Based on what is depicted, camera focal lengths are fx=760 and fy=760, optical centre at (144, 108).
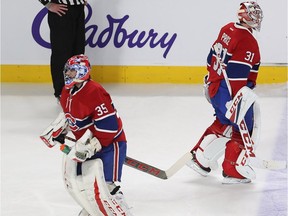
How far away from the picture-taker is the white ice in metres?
3.52

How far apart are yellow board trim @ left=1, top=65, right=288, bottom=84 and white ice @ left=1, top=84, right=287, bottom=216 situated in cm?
7

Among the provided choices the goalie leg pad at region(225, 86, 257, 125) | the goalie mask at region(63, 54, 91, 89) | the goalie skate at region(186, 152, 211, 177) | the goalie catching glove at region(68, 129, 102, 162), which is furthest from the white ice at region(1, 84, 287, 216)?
the goalie mask at region(63, 54, 91, 89)

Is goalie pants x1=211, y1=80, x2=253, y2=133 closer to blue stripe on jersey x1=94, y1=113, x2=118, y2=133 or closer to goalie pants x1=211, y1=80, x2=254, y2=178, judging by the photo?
goalie pants x1=211, y1=80, x2=254, y2=178

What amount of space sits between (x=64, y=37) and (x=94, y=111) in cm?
230

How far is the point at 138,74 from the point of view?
5.70 m

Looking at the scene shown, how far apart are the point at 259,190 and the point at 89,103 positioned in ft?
3.81

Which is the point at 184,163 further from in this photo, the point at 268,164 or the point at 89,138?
the point at 89,138

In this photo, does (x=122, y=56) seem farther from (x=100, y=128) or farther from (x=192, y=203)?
(x=100, y=128)

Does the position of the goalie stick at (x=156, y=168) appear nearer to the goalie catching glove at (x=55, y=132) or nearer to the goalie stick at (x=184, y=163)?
the goalie stick at (x=184, y=163)

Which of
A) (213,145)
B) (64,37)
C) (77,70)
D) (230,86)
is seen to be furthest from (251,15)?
(64,37)

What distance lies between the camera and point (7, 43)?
5.73 m

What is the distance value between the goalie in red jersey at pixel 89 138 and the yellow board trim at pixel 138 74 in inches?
105

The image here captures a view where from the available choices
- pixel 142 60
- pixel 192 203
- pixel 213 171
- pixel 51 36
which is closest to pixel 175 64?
pixel 142 60

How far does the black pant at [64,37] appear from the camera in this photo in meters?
5.14
